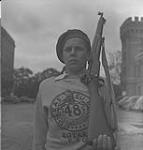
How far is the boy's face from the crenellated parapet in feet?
154

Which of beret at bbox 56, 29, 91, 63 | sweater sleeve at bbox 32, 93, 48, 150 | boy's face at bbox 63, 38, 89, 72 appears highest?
beret at bbox 56, 29, 91, 63

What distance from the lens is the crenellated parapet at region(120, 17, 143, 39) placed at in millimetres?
48053

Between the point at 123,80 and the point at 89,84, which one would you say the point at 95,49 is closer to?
the point at 89,84

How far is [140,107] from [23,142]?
624 inches

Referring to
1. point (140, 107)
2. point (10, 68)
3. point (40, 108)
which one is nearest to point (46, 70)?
point (10, 68)

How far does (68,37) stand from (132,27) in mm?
47443

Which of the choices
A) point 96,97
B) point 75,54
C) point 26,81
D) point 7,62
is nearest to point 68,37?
point 75,54

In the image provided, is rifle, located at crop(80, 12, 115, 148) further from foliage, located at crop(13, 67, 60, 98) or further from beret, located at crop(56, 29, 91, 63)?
foliage, located at crop(13, 67, 60, 98)

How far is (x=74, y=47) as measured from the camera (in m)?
1.71

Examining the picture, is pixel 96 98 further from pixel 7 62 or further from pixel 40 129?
pixel 7 62

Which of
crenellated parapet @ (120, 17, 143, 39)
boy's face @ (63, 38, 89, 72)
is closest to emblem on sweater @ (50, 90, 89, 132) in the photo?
boy's face @ (63, 38, 89, 72)

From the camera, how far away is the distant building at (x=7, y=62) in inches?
2040

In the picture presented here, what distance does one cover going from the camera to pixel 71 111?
160 cm

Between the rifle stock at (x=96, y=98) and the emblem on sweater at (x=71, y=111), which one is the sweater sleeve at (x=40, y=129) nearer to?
the emblem on sweater at (x=71, y=111)
